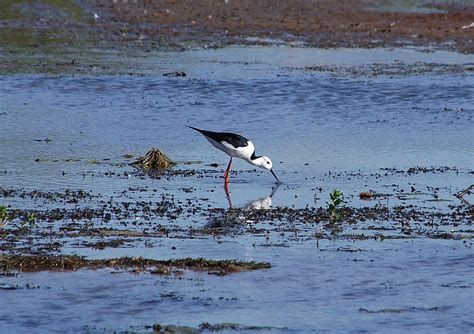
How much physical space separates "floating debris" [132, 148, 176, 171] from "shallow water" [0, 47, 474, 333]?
0.38m

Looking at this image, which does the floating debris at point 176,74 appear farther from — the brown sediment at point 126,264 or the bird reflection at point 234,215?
the brown sediment at point 126,264

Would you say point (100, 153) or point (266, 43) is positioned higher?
point (266, 43)

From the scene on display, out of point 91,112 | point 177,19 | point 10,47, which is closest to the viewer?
point 91,112

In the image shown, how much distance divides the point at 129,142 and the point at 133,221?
6422 mm

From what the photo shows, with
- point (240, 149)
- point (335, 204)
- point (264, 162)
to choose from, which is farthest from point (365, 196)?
point (240, 149)

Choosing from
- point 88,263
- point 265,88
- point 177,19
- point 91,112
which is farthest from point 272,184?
point 177,19

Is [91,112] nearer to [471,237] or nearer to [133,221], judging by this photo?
[133,221]

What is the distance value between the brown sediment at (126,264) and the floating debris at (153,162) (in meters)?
5.65

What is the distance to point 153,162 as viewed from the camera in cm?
1670

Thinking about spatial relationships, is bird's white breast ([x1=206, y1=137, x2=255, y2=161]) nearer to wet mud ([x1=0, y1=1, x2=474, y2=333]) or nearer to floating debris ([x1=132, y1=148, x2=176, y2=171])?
wet mud ([x1=0, y1=1, x2=474, y2=333])

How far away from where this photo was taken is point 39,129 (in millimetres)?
20094

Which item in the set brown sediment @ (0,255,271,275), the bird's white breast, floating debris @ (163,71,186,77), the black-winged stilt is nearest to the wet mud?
brown sediment @ (0,255,271,275)

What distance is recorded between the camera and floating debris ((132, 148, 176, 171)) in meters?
16.7

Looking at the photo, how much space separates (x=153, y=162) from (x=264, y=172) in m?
1.66
